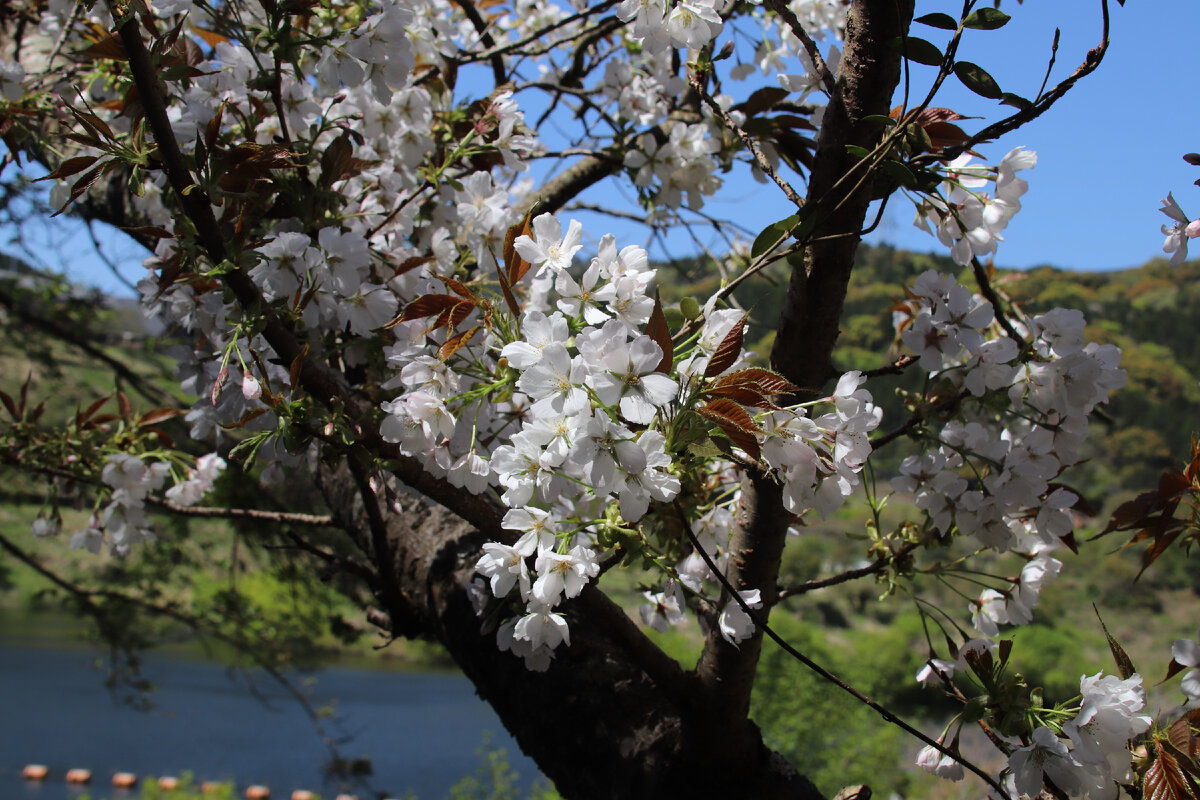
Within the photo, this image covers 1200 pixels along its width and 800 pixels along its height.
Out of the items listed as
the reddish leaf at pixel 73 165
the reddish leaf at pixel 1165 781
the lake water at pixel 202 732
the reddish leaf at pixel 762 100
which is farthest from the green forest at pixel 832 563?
the lake water at pixel 202 732

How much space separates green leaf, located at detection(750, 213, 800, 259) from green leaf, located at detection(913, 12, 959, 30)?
15 centimetres

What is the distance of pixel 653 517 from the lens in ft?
1.98

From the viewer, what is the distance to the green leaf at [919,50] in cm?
49

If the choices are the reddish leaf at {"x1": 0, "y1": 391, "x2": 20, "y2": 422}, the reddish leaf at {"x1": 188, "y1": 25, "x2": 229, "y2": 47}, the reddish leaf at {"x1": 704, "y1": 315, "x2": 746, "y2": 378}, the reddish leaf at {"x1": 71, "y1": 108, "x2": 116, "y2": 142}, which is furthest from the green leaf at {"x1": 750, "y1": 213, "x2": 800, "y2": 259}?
the reddish leaf at {"x1": 0, "y1": 391, "x2": 20, "y2": 422}

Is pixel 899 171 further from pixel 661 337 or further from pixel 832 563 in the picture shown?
pixel 832 563

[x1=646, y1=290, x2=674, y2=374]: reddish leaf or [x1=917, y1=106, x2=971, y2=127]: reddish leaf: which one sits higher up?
[x1=917, y1=106, x2=971, y2=127]: reddish leaf

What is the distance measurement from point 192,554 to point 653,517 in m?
3.44

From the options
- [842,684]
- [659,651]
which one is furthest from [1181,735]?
[659,651]

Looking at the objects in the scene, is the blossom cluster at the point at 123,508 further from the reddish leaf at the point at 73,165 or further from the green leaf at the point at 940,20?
the green leaf at the point at 940,20

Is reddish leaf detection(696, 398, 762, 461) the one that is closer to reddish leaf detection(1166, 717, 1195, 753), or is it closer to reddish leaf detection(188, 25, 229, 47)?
reddish leaf detection(1166, 717, 1195, 753)

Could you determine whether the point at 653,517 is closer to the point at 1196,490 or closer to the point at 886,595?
the point at 886,595

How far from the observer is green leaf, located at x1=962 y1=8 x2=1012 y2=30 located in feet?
1.54

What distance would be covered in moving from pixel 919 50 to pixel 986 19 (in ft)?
0.14

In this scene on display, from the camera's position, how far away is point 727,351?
44cm
